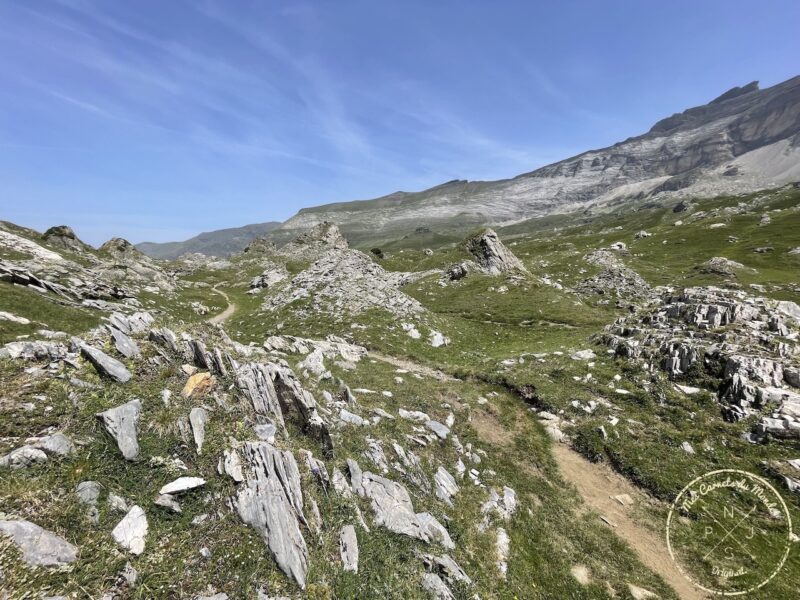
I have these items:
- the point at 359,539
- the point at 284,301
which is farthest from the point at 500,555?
the point at 284,301

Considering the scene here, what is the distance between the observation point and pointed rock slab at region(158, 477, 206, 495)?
966cm

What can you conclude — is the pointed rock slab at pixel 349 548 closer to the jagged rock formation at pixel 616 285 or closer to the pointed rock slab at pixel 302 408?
the pointed rock slab at pixel 302 408

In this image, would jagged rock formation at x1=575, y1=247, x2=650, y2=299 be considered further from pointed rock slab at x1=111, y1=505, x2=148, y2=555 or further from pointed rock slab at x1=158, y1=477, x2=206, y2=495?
pointed rock slab at x1=111, y1=505, x2=148, y2=555

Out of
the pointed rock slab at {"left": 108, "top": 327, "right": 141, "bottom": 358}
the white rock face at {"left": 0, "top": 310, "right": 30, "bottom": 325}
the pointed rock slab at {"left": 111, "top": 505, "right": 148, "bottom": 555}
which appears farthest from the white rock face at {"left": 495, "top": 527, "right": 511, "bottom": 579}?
the white rock face at {"left": 0, "top": 310, "right": 30, "bottom": 325}

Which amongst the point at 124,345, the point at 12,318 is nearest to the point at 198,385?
the point at 124,345

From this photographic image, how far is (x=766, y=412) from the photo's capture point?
65.3ft

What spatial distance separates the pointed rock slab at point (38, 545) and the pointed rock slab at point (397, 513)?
8.22 m

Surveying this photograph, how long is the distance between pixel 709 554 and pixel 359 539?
14744 mm

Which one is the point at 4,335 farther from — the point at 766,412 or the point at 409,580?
the point at 766,412

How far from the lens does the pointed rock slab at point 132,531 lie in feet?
27.3

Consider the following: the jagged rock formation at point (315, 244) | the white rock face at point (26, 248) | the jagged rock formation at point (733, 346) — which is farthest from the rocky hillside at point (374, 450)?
the jagged rock formation at point (315, 244)

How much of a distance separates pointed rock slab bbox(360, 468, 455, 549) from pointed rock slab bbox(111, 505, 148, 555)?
22.4 feet

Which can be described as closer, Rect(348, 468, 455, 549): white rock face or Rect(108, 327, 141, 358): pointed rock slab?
Rect(348, 468, 455, 549): white rock face

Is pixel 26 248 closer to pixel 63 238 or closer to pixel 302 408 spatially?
pixel 63 238
